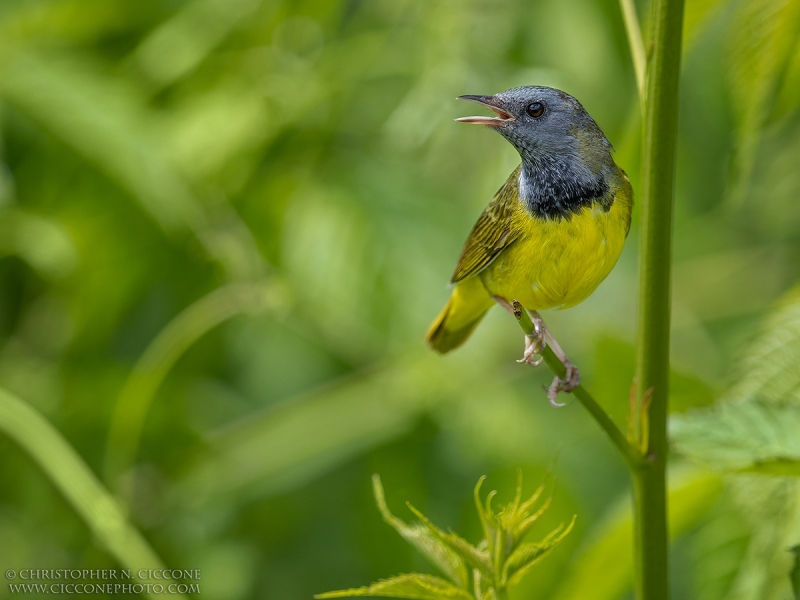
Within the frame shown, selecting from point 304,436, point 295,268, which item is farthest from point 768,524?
point 304,436

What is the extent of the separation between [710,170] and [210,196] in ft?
4.16

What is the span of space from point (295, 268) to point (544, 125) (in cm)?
104

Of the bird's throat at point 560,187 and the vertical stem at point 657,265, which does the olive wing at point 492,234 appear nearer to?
the bird's throat at point 560,187

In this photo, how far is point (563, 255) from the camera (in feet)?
3.83

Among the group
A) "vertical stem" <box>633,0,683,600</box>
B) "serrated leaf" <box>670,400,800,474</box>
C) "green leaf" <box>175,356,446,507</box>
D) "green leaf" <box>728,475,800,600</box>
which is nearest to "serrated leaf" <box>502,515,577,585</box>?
"vertical stem" <box>633,0,683,600</box>

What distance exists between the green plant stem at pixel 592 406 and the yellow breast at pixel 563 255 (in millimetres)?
140

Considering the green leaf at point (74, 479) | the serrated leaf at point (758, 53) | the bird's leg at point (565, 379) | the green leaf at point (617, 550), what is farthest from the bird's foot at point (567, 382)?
the green leaf at point (74, 479)

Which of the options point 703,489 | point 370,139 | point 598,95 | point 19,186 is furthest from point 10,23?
point 703,489

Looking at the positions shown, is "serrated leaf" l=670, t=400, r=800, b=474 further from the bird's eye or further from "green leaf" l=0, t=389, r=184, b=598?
"green leaf" l=0, t=389, r=184, b=598

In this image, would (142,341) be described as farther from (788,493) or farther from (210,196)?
(788,493)

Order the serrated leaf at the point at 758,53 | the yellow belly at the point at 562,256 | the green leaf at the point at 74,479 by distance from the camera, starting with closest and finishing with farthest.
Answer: the yellow belly at the point at 562,256 < the serrated leaf at the point at 758,53 < the green leaf at the point at 74,479

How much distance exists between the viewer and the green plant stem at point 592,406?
88cm

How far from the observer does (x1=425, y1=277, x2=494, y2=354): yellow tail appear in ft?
4.99

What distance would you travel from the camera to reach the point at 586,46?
2.27 meters
